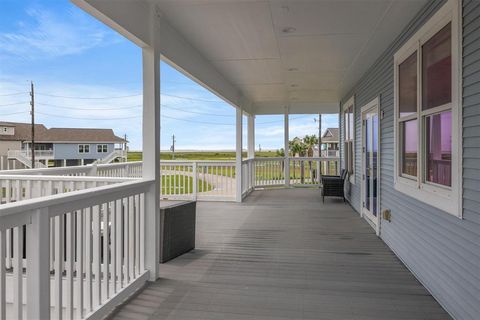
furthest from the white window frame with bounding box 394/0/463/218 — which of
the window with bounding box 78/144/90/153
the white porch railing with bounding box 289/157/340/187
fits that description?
the window with bounding box 78/144/90/153

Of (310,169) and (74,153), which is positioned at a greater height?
(74,153)

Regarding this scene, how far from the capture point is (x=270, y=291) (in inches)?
121

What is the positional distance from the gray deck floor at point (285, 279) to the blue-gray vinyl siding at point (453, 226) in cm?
17

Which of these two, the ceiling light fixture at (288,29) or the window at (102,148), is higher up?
the ceiling light fixture at (288,29)

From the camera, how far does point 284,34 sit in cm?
413

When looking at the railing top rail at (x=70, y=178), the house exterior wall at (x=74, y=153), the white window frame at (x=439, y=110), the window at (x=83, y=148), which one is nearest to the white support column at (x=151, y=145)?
the railing top rail at (x=70, y=178)

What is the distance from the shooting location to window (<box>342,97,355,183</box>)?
7.80 m

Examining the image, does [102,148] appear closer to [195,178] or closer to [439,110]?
[195,178]

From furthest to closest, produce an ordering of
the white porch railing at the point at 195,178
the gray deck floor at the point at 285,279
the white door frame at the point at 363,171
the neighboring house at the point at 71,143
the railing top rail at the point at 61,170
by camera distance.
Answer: the neighboring house at the point at 71,143 < the white porch railing at the point at 195,178 < the white door frame at the point at 363,171 < the railing top rail at the point at 61,170 < the gray deck floor at the point at 285,279

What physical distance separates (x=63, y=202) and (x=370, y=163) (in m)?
4.95

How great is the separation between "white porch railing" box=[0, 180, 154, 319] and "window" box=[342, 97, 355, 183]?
5.69m

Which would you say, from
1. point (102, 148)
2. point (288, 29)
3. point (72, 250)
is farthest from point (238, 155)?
point (102, 148)

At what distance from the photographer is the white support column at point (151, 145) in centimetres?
333

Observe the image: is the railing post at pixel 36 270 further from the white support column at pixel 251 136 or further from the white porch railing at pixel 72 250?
the white support column at pixel 251 136
